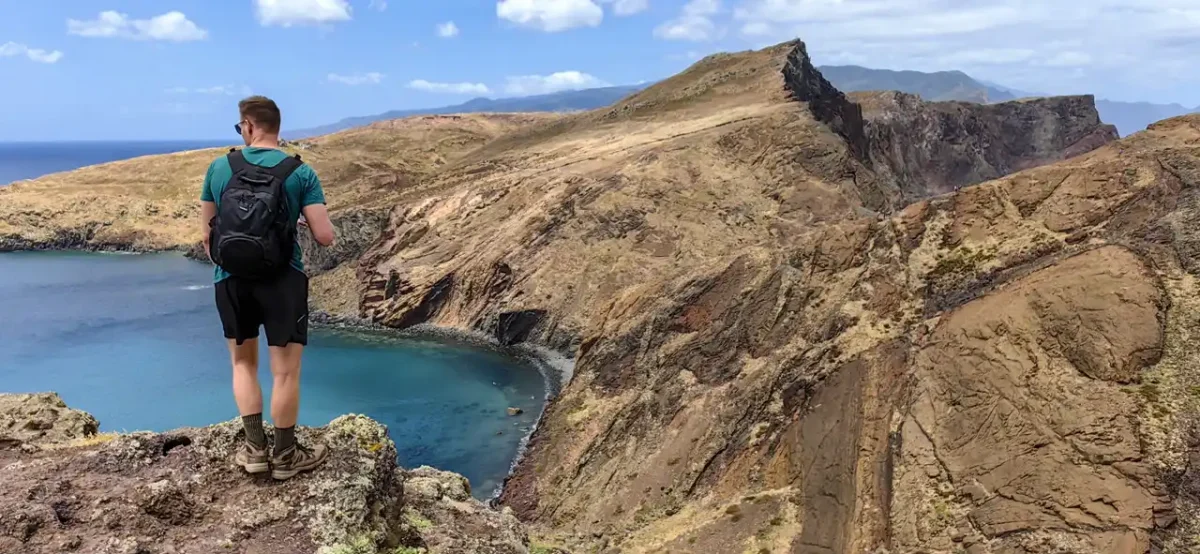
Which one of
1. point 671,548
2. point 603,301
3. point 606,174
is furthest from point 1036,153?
point 671,548

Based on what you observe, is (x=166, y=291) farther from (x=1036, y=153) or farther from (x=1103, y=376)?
(x=1036, y=153)

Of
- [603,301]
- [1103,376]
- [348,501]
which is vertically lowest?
[603,301]

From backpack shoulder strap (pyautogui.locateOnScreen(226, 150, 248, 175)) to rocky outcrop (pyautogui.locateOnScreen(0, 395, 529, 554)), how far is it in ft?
9.57

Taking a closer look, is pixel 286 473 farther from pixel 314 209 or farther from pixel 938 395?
pixel 938 395

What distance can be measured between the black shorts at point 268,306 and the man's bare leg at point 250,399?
6.9 inches

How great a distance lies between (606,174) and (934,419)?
35656mm

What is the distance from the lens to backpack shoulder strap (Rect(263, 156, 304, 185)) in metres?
6.38

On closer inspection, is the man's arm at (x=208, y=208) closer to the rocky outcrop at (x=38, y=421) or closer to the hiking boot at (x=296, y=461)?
the hiking boot at (x=296, y=461)

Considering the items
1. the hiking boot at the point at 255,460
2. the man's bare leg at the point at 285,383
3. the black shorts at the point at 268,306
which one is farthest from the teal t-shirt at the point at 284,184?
the hiking boot at the point at 255,460

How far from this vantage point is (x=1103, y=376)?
1723 cm

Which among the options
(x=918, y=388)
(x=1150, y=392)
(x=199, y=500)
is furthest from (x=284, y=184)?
(x=1150, y=392)

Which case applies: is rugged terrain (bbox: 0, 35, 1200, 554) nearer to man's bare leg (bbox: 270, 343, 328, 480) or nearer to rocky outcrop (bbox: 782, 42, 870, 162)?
man's bare leg (bbox: 270, 343, 328, 480)

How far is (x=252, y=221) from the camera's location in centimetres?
618

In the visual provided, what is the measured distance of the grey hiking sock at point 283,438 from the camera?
7.14m
